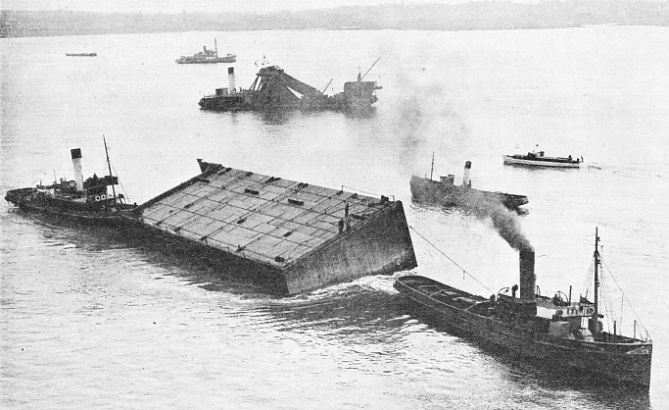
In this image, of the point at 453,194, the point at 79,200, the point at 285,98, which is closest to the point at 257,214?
the point at 79,200

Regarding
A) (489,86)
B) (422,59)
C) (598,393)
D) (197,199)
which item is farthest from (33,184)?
(422,59)

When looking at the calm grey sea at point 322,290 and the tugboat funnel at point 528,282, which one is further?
the tugboat funnel at point 528,282

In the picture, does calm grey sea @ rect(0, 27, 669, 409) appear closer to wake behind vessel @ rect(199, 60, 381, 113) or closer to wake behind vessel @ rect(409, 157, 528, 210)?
wake behind vessel @ rect(409, 157, 528, 210)

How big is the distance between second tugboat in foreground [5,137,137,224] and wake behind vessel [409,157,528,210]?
23.1 meters

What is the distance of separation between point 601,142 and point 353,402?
69.0 m

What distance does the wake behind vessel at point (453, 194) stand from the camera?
58562mm

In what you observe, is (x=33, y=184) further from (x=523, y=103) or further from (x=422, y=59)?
(x=422, y=59)

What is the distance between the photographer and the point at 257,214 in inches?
1788

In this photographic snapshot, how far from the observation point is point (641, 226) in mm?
53219

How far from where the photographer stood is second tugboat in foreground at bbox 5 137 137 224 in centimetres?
5325

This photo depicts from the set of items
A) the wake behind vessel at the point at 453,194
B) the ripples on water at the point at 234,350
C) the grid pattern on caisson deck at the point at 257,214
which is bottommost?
the ripples on water at the point at 234,350

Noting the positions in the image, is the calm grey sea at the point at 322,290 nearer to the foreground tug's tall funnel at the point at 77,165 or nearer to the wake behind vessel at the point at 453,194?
the wake behind vessel at the point at 453,194

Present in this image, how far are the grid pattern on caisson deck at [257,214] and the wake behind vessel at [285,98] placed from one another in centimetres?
7129

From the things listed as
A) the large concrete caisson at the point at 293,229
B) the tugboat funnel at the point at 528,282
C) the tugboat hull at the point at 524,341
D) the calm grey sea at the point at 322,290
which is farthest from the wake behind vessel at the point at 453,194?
the tugboat funnel at the point at 528,282
